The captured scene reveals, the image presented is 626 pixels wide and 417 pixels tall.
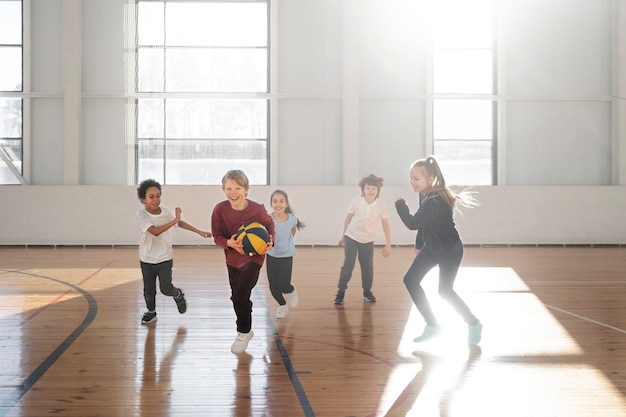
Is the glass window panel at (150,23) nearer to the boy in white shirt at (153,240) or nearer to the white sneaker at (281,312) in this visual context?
the boy in white shirt at (153,240)

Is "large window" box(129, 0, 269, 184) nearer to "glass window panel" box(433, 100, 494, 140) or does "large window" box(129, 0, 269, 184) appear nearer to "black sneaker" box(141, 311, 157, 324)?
"glass window panel" box(433, 100, 494, 140)

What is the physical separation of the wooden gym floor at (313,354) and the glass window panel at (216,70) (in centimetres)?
731

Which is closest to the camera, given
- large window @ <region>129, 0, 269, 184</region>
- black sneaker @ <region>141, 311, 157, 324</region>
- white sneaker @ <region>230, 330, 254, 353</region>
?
white sneaker @ <region>230, 330, 254, 353</region>

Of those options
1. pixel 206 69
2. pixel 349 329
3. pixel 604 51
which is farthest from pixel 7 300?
pixel 604 51

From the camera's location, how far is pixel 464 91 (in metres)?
16.9

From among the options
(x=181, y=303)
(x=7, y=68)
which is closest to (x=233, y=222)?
(x=181, y=303)

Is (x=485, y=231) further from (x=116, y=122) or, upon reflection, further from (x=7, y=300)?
(x=7, y=300)

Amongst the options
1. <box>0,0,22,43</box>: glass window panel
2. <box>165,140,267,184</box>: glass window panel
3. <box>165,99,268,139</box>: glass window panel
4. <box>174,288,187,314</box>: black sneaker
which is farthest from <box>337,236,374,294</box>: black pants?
<box>0,0,22,43</box>: glass window panel

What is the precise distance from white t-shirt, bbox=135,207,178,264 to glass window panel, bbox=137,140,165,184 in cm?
1000

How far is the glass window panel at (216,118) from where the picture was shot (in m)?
16.4

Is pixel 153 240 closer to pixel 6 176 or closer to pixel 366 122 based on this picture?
pixel 366 122

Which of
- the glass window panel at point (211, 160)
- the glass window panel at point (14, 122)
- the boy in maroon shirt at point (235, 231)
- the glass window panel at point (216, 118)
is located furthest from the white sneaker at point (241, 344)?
the glass window panel at point (14, 122)

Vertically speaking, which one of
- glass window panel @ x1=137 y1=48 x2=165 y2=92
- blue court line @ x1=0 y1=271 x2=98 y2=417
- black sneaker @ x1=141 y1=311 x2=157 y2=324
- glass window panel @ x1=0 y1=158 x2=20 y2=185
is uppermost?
glass window panel @ x1=137 y1=48 x2=165 y2=92

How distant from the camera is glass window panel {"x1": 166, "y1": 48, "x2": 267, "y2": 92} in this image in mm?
16422
